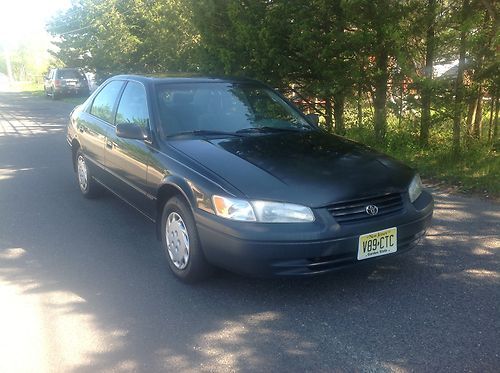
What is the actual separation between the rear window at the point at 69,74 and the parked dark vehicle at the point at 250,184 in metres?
25.7

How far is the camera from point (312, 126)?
504cm

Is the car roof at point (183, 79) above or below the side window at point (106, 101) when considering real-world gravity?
above

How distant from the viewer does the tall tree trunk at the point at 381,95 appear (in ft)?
26.0

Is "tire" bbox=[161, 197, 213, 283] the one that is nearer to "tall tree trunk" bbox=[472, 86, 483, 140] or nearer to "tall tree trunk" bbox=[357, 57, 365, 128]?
"tall tree trunk" bbox=[357, 57, 365, 128]

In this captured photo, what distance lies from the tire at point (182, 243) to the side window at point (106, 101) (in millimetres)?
1869

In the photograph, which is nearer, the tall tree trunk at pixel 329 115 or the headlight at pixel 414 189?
the headlight at pixel 414 189

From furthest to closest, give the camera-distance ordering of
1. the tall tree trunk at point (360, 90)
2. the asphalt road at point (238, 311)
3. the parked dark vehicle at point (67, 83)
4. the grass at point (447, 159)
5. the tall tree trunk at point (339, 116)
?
the parked dark vehicle at point (67, 83)
the tall tree trunk at point (339, 116)
the tall tree trunk at point (360, 90)
the grass at point (447, 159)
the asphalt road at point (238, 311)

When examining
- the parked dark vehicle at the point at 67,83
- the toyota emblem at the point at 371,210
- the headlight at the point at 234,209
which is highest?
the parked dark vehicle at the point at 67,83

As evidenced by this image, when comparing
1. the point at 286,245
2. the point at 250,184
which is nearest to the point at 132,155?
the point at 250,184

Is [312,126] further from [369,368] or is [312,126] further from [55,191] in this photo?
[55,191]

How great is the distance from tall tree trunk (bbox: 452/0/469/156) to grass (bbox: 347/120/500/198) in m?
0.16

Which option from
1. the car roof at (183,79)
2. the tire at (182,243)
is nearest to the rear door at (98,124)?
the car roof at (183,79)

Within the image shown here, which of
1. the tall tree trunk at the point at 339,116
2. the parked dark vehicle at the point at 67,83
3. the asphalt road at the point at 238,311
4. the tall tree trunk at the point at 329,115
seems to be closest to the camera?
the asphalt road at the point at 238,311

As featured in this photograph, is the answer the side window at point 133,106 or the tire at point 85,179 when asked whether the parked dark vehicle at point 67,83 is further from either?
the side window at point 133,106
